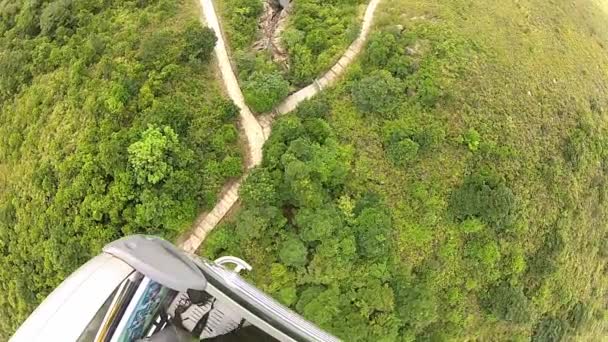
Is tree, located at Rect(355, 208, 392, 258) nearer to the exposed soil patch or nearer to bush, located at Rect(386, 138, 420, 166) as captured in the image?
bush, located at Rect(386, 138, 420, 166)

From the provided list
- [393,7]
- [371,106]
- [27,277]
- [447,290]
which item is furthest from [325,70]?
[27,277]

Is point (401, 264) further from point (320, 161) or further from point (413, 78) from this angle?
point (413, 78)

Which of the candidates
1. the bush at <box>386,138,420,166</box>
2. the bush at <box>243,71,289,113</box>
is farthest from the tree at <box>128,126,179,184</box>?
the bush at <box>386,138,420,166</box>

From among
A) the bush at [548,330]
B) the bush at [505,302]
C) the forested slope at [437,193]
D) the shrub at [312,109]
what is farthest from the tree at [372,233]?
the bush at [548,330]

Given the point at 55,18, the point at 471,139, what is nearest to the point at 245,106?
the point at 471,139

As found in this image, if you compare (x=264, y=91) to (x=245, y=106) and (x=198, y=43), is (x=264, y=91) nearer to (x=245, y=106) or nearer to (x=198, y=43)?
(x=245, y=106)
